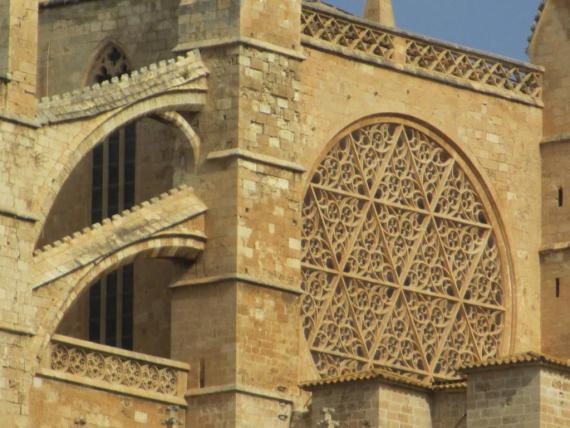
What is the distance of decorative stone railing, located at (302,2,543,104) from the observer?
162 feet

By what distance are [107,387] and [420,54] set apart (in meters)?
8.56

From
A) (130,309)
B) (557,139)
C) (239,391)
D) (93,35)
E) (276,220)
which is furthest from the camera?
(557,139)

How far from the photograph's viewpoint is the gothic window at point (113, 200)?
160ft

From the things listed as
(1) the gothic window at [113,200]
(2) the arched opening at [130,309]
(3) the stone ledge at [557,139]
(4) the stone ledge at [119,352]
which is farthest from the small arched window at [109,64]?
(3) the stone ledge at [557,139]

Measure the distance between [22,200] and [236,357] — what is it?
13.5 ft

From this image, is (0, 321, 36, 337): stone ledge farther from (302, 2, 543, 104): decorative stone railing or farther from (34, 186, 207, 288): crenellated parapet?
(302, 2, 543, 104): decorative stone railing

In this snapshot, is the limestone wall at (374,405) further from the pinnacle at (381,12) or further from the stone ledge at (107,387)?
the pinnacle at (381,12)

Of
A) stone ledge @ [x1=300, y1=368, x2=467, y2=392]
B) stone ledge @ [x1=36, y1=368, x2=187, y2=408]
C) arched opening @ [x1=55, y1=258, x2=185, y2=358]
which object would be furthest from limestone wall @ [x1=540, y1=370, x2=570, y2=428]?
arched opening @ [x1=55, y1=258, x2=185, y2=358]

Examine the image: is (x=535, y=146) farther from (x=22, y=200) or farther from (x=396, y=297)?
(x=22, y=200)

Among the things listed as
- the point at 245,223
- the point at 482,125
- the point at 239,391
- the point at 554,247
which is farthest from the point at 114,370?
the point at 554,247

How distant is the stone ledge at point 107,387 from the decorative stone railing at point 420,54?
6005 mm

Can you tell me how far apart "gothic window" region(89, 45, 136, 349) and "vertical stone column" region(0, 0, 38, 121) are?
14.0 ft

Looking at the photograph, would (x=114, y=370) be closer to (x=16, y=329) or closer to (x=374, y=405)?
(x=16, y=329)

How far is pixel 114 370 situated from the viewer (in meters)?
46.0
